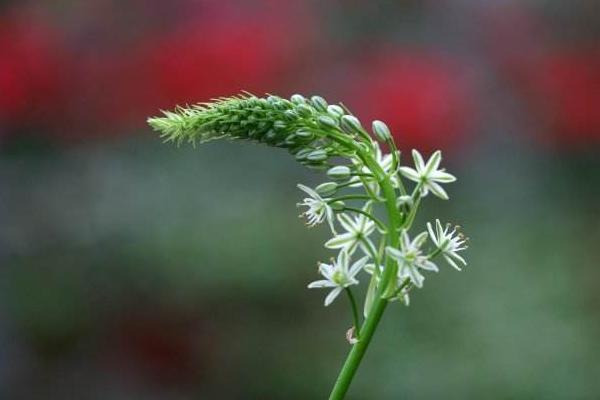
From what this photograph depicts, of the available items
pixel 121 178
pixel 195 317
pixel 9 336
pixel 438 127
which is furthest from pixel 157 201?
pixel 438 127

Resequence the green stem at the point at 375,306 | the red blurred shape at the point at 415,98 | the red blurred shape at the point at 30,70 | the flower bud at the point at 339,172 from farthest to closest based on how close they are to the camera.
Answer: the red blurred shape at the point at 30,70 → the red blurred shape at the point at 415,98 → the flower bud at the point at 339,172 → the green stem at the point at 375,306

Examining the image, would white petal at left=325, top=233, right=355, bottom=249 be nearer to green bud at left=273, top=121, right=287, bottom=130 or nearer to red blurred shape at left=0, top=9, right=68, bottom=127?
green bud at left=273, top=121, right=287, bottom=130

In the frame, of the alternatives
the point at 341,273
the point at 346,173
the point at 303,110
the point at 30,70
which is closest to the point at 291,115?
the point at 303,110

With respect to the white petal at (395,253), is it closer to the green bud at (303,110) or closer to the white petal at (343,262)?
the white petal at (343,262)

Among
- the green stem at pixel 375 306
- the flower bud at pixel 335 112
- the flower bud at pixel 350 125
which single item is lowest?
the green stem at pixel 375 306

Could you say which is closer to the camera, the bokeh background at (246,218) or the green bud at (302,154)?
the green bud at (302,154)

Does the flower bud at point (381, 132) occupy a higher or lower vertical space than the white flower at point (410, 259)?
higher

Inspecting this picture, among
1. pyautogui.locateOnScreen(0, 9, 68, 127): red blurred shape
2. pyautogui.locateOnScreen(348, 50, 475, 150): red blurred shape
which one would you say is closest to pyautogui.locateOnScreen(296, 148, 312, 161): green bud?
pyautogui.locateOnScreen(348, 50, 475, 150): red blurred shape

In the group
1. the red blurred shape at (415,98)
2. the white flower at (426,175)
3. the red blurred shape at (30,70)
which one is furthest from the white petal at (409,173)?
the red blurred shape at (30,70)
